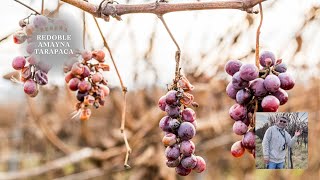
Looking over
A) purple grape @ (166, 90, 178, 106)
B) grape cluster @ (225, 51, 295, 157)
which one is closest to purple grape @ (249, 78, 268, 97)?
grape cluster @ (225, 51, 295, 157)

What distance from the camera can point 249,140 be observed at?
0.71 meters

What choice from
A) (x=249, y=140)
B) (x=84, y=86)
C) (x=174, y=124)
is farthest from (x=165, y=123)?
(x=84, y=86)

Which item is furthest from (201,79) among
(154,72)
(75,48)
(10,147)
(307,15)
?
(10,147)

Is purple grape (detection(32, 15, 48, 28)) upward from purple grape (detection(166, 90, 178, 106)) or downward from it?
upward

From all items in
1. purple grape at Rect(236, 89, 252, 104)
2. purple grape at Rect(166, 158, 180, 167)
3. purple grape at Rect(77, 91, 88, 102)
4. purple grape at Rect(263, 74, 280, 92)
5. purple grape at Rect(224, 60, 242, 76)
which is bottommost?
purple grape at Rect(166, 158, 180, 167)

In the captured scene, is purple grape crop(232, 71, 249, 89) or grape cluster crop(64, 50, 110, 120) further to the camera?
grape cluster crop(64, 50, 110, 120)

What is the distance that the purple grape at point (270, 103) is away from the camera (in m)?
0.68

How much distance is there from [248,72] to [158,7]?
0.54 feet

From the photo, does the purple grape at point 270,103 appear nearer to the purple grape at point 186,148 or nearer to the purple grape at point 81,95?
the purple grape at point 186,148

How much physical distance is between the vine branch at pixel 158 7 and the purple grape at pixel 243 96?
0.11m

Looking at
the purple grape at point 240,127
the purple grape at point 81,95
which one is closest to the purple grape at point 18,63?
the purple grape at point 81,95

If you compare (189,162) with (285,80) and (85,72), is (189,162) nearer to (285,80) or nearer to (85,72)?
(285,80)

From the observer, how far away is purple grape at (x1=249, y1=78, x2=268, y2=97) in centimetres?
70

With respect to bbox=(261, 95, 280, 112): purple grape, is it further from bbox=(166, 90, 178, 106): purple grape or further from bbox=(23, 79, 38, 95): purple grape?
bbox=(23, 79, 38, 95): purple grape
